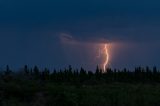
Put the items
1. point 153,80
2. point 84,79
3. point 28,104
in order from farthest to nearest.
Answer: point 153,80, point 84,79, point 28,104

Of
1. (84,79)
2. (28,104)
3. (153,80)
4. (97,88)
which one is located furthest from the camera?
(153,80)

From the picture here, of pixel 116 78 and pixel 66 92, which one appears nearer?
pixel 66 92

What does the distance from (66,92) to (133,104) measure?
484 cm

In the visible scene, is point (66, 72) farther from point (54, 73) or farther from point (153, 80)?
point (153, 80)

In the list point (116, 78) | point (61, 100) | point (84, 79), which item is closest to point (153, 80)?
point (116, 78)

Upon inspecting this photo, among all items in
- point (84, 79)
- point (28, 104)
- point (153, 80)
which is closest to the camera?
point (28, 104)

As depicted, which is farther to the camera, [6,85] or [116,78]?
[116,78]

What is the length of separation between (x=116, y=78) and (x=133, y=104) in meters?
14.6

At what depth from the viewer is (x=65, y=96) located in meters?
39.8

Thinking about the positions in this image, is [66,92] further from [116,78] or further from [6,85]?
[116,78]

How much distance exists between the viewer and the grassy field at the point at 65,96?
130 ft

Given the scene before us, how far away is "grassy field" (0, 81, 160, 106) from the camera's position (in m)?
39.7

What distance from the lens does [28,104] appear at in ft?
131

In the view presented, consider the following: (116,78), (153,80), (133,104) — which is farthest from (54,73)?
(133,104)
